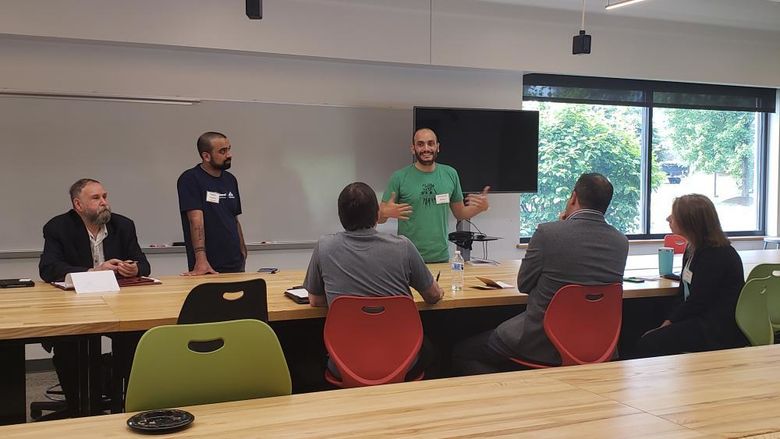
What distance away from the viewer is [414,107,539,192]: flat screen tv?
640cm

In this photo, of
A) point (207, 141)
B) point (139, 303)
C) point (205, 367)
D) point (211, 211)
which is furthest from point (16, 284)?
point (205, 367)

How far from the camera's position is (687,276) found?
357 centimetres

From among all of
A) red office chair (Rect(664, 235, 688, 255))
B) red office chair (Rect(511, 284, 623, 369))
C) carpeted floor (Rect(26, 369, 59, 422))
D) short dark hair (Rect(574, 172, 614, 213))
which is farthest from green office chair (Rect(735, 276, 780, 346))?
carpeted floor (Rect(26, 369, 59, 422))

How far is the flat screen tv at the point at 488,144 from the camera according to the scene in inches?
252

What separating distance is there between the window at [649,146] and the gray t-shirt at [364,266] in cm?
428

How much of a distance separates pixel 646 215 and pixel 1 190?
6108 millimetres

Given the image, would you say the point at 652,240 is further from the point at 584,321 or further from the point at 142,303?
the point at 142,303

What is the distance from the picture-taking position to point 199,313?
2.88 meters

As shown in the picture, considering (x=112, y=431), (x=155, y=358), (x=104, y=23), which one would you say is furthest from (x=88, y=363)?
(x=104, y=23)

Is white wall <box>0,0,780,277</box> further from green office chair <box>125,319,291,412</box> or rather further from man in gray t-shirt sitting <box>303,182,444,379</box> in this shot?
green office chair <box>125,319,291,412</box>

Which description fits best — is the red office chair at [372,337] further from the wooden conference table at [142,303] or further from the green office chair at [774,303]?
the green office chair at [774,303]

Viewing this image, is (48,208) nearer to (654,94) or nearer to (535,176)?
(535,176)

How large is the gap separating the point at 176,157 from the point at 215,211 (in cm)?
138

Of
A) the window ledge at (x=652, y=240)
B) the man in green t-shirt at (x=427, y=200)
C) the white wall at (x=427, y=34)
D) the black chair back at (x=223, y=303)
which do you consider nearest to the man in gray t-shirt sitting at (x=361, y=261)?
the black chair back at (x=223, y=303)
